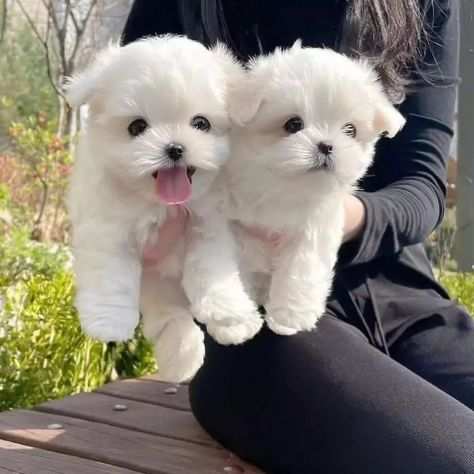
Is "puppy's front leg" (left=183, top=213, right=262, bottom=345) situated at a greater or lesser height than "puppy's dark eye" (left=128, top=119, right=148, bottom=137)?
lesser

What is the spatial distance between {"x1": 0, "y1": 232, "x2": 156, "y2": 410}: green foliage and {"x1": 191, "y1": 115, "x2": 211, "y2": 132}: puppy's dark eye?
1.49 meters

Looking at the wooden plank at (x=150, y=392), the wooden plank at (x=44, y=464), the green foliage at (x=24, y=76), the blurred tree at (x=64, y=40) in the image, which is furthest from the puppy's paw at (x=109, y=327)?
the green foliage at (x=24, y=76)

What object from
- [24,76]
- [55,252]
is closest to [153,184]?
[55,252]

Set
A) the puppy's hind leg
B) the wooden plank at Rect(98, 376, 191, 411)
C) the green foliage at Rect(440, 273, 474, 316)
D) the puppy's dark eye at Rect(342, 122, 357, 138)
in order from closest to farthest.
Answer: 1. the puppy's dark eye at Rect(342, 122, 357, 138)
2. the puppy's hind leg
3. the wooden plank at Rect(98, 376, 191, 411)
4. the green foliage at Rect(440, 273, 474, 316)

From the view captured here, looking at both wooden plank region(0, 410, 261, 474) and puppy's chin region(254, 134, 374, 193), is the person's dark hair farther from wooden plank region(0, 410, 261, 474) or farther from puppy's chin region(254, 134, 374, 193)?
wooden plank region(0, 410, 261, 474)

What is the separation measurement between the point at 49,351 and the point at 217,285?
1.46 m

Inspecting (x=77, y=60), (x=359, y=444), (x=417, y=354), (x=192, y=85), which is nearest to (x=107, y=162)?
(x=192, y=85)

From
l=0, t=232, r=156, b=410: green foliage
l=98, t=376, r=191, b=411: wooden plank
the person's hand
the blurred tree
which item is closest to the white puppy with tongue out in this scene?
the person's hand

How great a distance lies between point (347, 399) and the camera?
1824 mm

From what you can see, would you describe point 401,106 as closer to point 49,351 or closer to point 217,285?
point 217,285

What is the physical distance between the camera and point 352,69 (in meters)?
1.56

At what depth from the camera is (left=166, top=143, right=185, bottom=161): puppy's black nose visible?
1446 millimetres

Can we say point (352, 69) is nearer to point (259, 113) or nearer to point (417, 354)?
point (259, 113)

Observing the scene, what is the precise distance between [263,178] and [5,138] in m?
Result: 7.21
